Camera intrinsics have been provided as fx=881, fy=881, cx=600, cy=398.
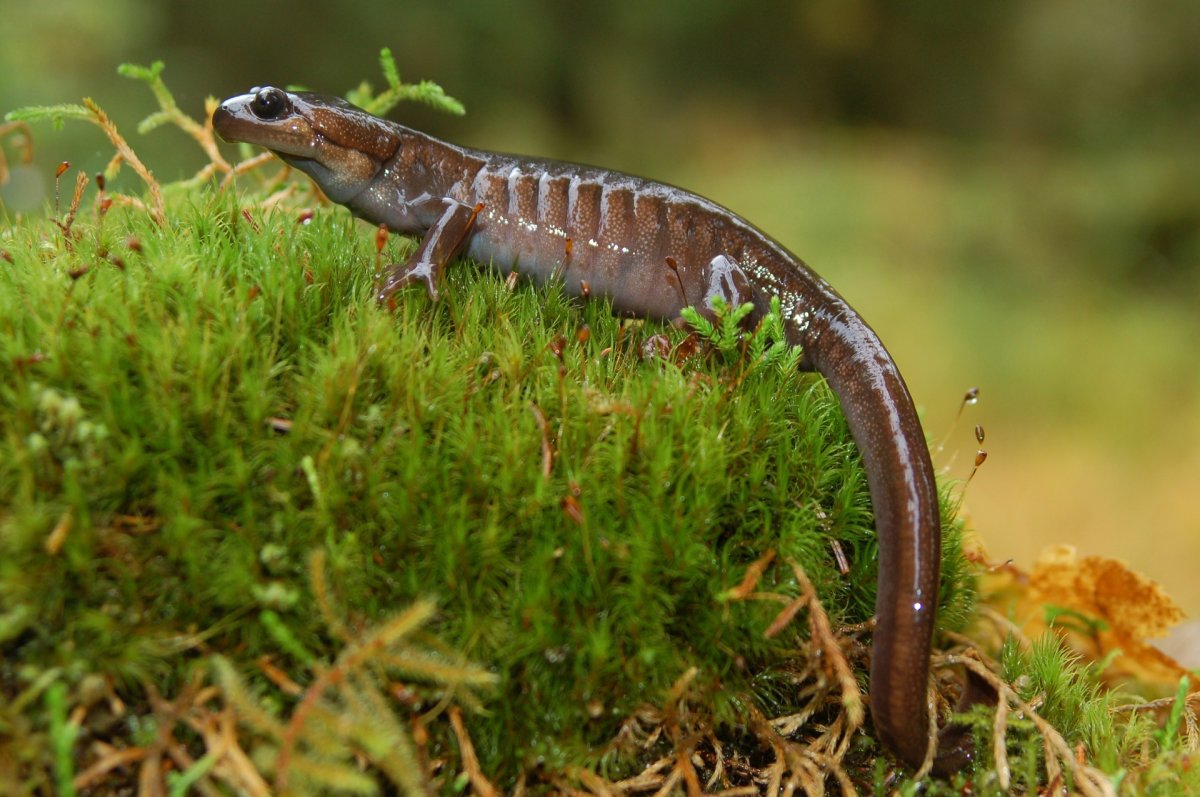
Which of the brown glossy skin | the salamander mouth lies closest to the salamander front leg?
the brown glossy skin

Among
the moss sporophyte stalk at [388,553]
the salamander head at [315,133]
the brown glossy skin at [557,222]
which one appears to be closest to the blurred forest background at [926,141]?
the brown glossy skin at [557,222]

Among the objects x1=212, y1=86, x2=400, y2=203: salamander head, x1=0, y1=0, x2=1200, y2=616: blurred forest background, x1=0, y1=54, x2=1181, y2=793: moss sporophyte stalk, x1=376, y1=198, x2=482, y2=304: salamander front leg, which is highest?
x1=0, y1=0, x2=1200, y2=616: blurred forest background

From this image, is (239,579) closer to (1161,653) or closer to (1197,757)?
(1197,757)

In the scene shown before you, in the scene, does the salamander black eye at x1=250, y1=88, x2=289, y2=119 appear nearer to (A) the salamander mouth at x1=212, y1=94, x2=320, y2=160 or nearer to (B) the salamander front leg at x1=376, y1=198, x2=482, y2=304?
(A) the salamander mouth at x1=212, y1=94, x2=320, y2=160

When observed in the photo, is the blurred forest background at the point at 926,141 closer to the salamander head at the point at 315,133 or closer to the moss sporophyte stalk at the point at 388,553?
the moss sporophyte stalk at the point at 388,553

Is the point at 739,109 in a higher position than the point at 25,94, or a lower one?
higher

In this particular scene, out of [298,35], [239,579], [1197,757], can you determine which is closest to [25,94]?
[298,35]
